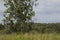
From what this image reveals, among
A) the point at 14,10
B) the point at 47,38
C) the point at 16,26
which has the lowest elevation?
the point at 16,26

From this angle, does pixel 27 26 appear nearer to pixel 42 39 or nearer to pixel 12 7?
pixel 12 7

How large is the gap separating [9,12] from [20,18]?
1388 millimetres

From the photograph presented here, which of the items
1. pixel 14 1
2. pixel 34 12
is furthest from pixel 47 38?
pixel 14 1

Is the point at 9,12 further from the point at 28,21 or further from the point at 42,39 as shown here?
the point at 42,39

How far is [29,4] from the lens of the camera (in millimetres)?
27078

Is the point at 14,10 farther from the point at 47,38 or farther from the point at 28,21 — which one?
the point at 47,38

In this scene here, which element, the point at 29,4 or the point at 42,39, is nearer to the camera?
the point at 42,39

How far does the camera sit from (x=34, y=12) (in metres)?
26.2

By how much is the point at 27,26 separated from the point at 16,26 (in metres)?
1.37

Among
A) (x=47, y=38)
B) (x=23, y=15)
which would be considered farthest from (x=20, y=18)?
(x=47, y=38)

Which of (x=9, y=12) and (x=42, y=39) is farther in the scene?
(x=9, y=12)

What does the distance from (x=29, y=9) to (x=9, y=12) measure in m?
2.25

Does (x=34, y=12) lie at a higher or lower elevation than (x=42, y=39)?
lower

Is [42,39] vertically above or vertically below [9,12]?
above
